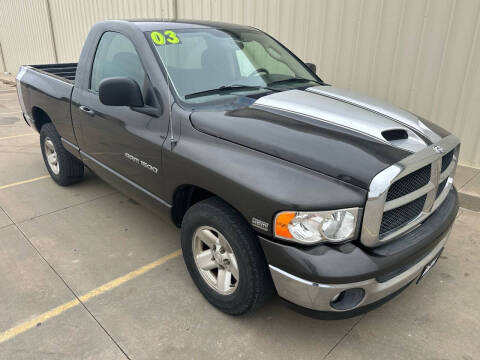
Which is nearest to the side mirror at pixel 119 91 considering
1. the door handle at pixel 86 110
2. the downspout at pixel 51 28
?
the door handle at pixel 86 110

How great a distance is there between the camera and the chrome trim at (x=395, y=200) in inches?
75.9

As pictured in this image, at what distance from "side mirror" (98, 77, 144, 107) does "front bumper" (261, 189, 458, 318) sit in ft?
4.62

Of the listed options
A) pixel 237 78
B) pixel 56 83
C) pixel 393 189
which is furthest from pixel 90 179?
pixel 393 189

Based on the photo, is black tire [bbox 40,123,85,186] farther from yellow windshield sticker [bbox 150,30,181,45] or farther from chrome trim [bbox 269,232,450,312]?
chrome trim [bbox 269,232,450,312]

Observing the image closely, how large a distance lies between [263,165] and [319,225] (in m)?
0.46

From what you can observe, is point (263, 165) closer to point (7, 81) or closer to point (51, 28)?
point (51, 28)

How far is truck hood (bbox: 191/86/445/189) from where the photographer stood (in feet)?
6.81

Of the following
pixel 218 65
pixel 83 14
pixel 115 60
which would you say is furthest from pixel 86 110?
pixel 83 14

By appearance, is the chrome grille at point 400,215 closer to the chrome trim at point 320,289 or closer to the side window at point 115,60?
the chrome trim at point 320,289

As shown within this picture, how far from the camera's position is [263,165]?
2.15 meters

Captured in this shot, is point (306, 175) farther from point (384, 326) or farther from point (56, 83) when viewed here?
point (56, 83)

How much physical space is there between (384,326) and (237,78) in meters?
2.11

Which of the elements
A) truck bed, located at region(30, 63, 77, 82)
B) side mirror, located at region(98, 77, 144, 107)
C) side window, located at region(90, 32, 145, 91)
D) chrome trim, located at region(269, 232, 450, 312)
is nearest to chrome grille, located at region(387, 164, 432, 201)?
chrome trim, located at region(269, 232, 450, 312)

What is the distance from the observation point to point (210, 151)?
2.39 metres
